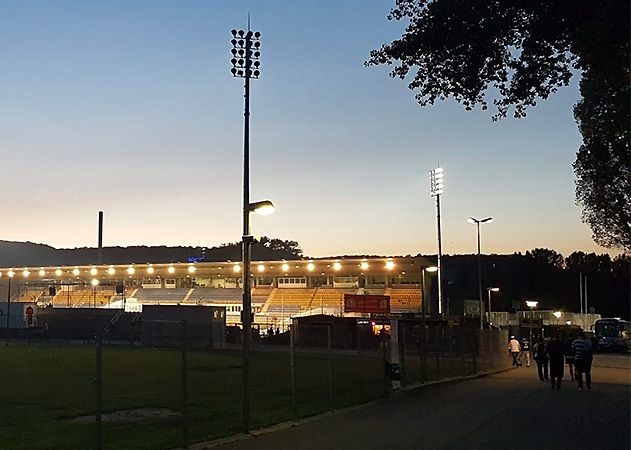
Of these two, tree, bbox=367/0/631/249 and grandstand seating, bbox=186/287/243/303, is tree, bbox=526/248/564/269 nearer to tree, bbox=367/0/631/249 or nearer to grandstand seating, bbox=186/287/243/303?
grandstand seating, bbox=186/287/243/303

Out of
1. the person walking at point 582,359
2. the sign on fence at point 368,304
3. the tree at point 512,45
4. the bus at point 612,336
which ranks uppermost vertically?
the tree at point 512,45

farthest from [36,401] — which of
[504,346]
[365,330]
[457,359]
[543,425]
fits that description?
[365,330]

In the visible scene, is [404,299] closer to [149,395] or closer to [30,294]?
[30,294]

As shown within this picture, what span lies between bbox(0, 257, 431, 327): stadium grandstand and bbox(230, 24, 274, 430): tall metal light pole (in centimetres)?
5477

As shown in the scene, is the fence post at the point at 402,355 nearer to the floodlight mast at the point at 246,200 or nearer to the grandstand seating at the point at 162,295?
the floodlight mast at the point at 246,200

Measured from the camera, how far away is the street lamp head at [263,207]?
16.6 meters

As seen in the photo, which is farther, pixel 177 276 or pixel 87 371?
pixel 177 276

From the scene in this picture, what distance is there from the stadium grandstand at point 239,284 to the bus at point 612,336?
17.3 metres

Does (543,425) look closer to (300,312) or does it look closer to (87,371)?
(87,371)

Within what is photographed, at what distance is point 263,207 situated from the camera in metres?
16.7

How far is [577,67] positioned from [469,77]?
214 cm

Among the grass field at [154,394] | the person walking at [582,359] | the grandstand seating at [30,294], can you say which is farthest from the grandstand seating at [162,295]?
the person walking at [582,359]

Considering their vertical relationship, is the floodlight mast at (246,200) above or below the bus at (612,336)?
above

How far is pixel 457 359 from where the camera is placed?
37500mm
